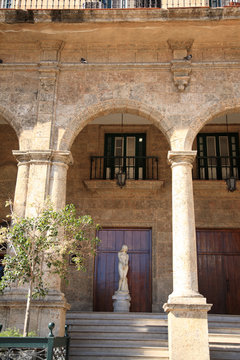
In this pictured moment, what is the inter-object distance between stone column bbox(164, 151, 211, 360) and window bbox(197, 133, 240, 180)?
15.0ft

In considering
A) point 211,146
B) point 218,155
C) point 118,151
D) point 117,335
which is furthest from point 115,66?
point 117,335

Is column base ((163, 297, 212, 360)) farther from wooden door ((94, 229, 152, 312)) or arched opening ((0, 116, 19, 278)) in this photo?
Result: arched opening ((0, 116, 19, 278))

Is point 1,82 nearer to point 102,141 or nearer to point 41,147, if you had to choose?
point 41,147

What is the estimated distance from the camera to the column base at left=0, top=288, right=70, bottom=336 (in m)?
9.15

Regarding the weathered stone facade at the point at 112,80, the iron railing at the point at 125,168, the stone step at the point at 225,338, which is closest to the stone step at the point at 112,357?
the stone step at the point at 225,338

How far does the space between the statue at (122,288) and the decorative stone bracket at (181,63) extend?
5245 mm

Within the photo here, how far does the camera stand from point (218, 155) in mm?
15070

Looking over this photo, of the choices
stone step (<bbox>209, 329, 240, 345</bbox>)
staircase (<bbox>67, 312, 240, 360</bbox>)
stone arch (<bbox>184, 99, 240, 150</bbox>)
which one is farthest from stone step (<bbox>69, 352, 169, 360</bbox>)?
stone arch (<bbox>184, 99, 240, 150</bbox>)

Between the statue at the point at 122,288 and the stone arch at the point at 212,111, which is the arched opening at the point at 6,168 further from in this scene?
the stone arch at the point at 212,111

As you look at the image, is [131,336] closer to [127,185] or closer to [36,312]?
[36,312]

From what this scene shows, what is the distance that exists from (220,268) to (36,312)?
6863 millimetres

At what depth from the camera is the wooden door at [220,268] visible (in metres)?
13.6

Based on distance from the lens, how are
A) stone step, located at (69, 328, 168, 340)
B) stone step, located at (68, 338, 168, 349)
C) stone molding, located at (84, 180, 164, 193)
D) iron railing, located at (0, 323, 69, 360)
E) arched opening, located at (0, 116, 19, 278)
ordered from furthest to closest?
arched opening, located at (0, 116, 19, 278) < stone molding, located at (84, 180, 164, 193) < stone step, located at (69, 328, 168, 340) < stone step, located at (68, 338, 168, 349) < iron railing, located at (0, 323, 69, 360)

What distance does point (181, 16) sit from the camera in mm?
10695
